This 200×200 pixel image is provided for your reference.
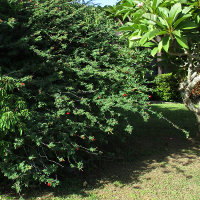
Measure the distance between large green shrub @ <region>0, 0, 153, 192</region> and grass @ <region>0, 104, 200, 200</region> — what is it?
0.39 m

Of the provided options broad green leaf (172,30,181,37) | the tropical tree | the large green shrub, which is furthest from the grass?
broad green leaf (172,30,181,37)

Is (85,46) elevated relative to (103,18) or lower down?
lower down

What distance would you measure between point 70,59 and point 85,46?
1.75 ft

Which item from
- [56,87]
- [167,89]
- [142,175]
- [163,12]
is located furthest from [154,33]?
[167,89]

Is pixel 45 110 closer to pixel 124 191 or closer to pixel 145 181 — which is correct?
pixel 124 191

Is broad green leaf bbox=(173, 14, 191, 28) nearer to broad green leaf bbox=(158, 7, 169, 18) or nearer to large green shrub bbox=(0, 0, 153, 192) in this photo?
broad green leaf bbox=(158, 7, 169, 18)

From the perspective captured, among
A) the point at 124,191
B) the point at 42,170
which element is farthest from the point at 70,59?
the point at 124,191

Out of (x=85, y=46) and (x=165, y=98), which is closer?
(x=85, y=46)

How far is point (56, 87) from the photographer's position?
395cm

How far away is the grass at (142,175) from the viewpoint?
385cm

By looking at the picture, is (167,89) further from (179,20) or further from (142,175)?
(179,20)

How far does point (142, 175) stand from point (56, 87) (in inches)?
83.7

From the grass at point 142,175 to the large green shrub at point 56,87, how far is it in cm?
39

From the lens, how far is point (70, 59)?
13.8 ft
